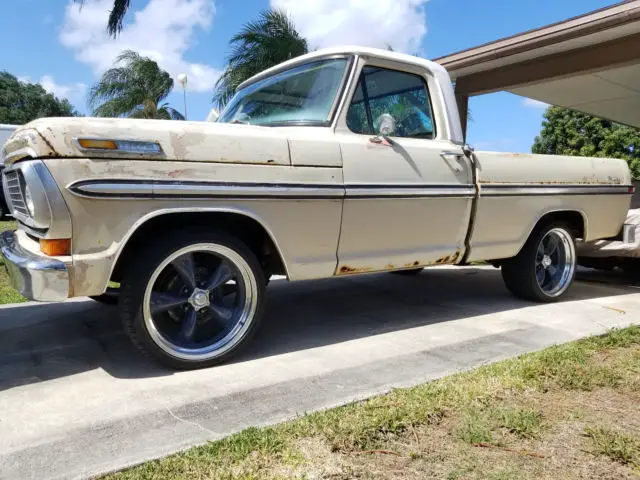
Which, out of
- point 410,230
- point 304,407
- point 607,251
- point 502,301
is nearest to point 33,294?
point 304,407

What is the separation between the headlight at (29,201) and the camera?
2604mm

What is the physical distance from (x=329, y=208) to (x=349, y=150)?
405 mm

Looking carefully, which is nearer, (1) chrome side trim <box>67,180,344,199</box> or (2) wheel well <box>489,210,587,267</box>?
(1) chrome side trim <box>67,180,344,199</box>

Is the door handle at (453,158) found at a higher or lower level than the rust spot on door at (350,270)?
higher

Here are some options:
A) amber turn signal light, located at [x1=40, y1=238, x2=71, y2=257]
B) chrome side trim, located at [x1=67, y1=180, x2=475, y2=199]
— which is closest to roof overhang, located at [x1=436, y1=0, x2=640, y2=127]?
chrome side trim, located at [x1=67, y1=180, x2=475, y2=199]

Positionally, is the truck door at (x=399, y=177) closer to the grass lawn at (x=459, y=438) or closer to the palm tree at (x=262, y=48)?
the grass lawn at (x=459, y=438)

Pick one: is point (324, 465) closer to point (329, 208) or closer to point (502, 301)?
point (329, 208)

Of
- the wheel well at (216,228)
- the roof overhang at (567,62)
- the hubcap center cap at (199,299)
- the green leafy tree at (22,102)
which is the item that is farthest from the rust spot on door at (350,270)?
the green leafy tree at (22,102)

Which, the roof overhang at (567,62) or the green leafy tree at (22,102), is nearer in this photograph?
the roof overhang at (567,62)

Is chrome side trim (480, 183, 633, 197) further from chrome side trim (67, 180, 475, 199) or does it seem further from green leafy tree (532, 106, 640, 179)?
green leafy tree (532, 106, 640, 179)

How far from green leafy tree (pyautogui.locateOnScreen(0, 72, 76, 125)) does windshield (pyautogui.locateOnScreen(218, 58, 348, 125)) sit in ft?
148

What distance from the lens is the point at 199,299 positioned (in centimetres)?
316

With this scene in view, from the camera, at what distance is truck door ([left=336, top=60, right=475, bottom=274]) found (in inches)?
139

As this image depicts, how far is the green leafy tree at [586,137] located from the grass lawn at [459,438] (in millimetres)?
23314
